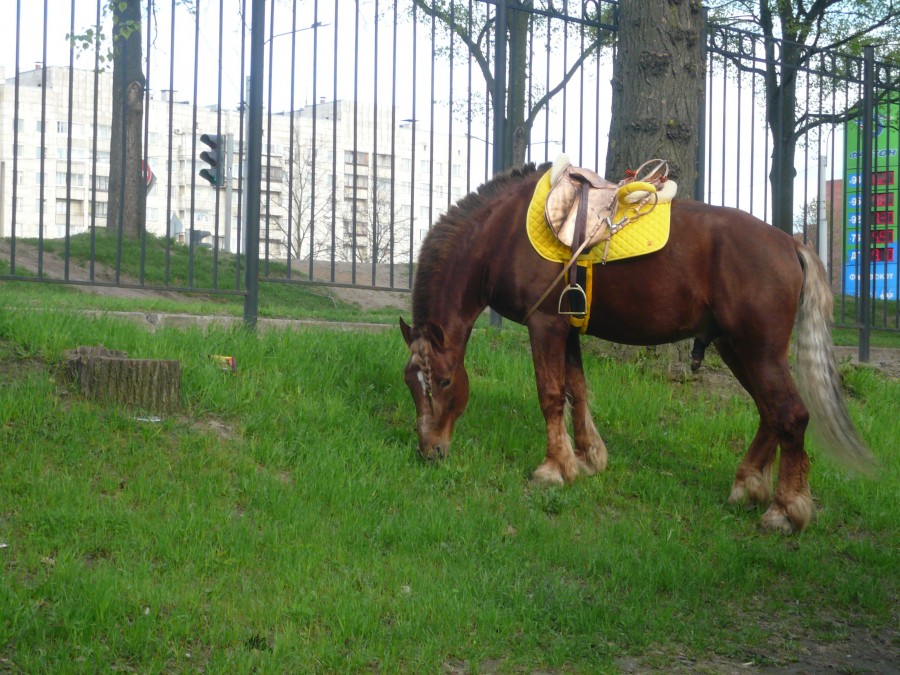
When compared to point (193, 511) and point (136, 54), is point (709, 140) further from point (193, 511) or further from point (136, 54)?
point (136, 54)

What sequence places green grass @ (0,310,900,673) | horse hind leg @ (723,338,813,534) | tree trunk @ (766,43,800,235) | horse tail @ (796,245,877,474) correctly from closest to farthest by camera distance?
green grass @ (0,310,900,673)
horse hind leg @ (723,338,813,534)
horse tail @ (796,245,877,474)
tree trunk @ (766,43,800,235)

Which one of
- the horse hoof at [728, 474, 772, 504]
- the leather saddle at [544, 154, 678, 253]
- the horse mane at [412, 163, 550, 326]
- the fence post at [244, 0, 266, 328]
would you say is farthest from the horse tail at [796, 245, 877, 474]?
the fence post at [244, 0, 266, 328]

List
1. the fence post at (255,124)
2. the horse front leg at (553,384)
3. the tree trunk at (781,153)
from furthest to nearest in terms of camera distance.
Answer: the tree trunk at (781,153)
the fence post at (255,124)
the horse front leg at (553,384)

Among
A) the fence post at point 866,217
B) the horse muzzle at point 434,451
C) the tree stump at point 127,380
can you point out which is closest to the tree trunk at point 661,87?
the horse muzzle at point 434,451

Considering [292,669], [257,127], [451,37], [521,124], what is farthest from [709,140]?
[292,669]

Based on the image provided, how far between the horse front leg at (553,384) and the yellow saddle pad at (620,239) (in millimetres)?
400

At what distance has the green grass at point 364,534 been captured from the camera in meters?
3.93

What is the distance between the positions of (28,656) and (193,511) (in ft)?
4.70

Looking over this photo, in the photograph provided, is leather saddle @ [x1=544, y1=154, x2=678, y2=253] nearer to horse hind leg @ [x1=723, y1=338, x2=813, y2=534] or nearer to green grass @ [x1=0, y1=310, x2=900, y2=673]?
horse hind leg @ [x1=723, y1=338, x2=813, y2=534]

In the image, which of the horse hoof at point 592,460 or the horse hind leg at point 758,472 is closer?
the horse hind leg at point 758,472

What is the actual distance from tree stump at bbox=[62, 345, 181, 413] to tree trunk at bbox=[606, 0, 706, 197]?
4267 millimetres

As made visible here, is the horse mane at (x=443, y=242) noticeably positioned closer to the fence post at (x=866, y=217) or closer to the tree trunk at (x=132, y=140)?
the tree trunk at (x=132, y=140)

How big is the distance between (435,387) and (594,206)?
1435mm

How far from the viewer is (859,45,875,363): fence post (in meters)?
12.0
